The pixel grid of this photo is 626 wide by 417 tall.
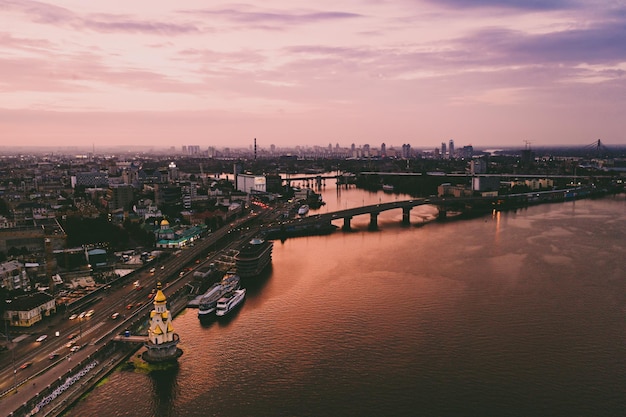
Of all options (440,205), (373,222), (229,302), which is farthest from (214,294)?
(440,205)

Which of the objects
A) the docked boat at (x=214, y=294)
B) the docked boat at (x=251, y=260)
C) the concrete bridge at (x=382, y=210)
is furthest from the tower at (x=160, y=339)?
the concrete bridge at (x=382, y=210)

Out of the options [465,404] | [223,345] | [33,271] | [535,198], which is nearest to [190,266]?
[33,271]

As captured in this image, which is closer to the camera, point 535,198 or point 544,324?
point 544,324

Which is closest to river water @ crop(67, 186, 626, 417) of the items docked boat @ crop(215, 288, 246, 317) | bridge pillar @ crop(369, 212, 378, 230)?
docked boat @ crop(215, 288, 246, 317)

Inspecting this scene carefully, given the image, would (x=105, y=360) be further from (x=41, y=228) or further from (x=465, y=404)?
(x=41, y=228)

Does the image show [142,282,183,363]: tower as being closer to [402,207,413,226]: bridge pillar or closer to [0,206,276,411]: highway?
[0,206,276,411]: highway
